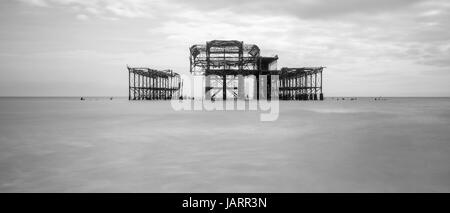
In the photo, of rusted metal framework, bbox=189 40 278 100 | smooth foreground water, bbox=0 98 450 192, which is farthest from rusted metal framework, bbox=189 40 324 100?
smooth foreground water, bbox=0 98 450 192

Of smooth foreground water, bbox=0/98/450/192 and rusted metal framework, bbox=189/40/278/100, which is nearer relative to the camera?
smooth foreground water, bbox=0/98/450/192

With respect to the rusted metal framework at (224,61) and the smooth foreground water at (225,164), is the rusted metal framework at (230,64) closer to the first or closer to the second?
the rusted metal framework at (224,61)

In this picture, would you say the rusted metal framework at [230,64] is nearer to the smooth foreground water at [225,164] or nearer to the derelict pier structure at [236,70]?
the derelict pier structure at [236,70]

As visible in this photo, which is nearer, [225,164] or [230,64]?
[225,164]

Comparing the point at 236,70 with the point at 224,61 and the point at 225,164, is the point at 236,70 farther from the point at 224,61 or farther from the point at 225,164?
the point at 225,164

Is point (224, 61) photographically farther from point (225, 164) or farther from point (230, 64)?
point (225, 164)

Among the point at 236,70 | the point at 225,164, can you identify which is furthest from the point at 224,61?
the point at 225,164

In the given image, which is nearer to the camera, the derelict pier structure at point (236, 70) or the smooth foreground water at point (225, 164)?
the smooth foreground water at point (225, 164)

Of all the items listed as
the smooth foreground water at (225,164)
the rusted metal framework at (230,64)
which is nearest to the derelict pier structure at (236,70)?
the rusted metal framework at (230,64)

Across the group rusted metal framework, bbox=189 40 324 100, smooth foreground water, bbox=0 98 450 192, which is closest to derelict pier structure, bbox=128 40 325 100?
rusted metal framework, bbox=189 40 324 100

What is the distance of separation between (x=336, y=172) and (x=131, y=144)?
7.41 m

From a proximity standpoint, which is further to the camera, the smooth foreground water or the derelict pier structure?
the derelict pier structure

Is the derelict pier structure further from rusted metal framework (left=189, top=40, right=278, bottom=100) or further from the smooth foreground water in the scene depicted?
the smooth foreground water
